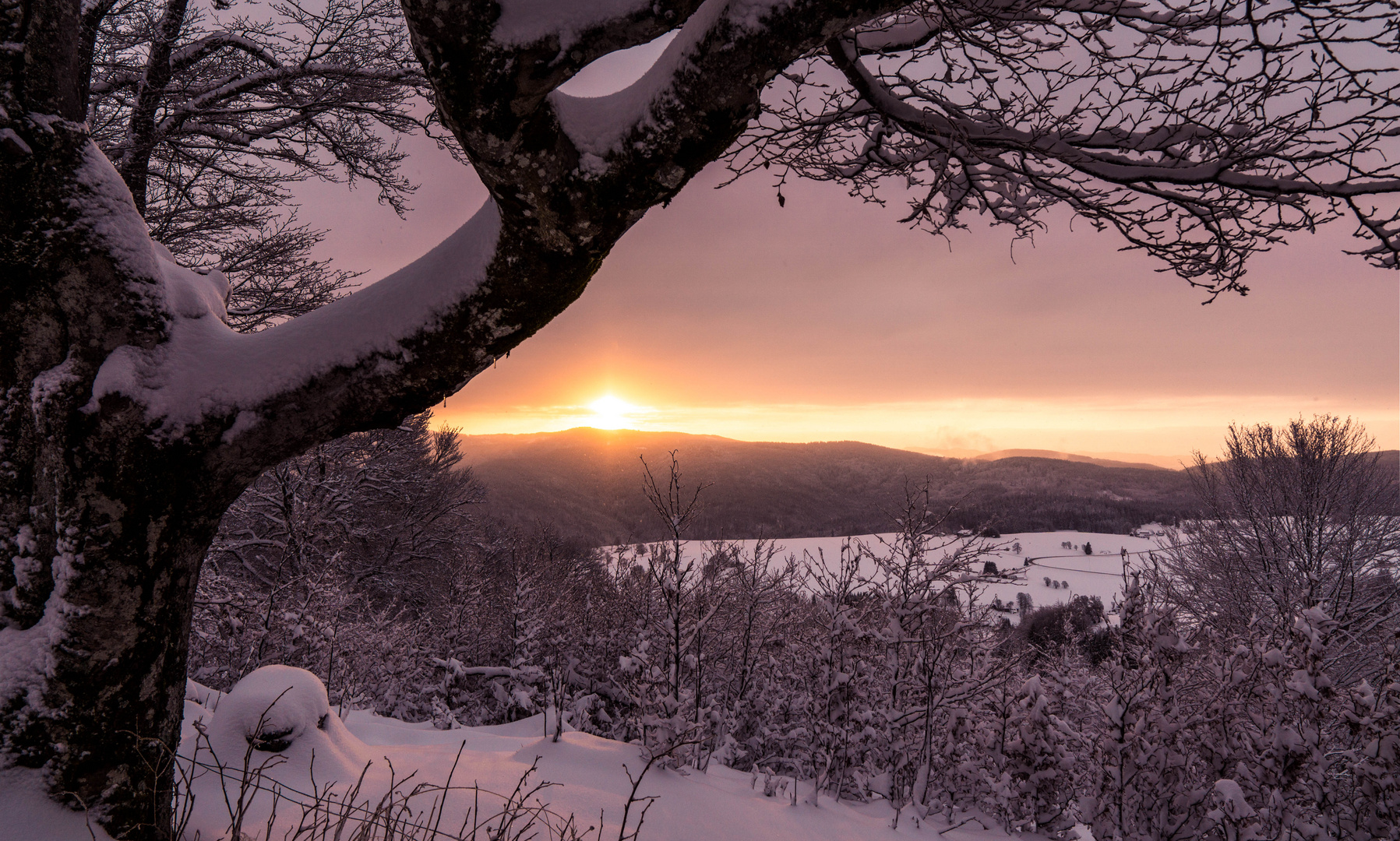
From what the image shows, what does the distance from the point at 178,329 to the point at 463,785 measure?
2.81 metres

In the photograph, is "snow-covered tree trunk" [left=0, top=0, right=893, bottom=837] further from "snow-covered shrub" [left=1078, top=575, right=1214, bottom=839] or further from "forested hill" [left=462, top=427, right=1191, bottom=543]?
"forested hill" [left=462, top=427, right=1191, bottom=543]

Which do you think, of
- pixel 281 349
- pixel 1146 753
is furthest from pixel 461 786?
pixel 1146 753

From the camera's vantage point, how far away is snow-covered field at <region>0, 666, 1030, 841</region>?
2.58m

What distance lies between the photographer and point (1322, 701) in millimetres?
3516

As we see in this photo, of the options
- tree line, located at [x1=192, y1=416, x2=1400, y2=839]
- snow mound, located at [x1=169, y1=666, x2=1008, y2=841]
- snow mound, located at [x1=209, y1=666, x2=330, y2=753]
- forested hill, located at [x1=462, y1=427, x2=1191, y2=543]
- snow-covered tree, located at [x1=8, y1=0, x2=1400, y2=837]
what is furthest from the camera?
forested hill, located at [x1=462, y1=427, x2=1191, y2=543]

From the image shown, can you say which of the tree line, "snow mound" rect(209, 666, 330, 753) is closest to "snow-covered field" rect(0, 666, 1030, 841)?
"snow mound" rect(209, 666, 330, 753)

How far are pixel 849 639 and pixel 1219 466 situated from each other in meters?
18.4

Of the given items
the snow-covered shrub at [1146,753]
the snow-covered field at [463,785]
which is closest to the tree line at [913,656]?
the snow-covered shrub at [1146,753]

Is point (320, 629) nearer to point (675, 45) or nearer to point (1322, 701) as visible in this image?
point (675, 45)

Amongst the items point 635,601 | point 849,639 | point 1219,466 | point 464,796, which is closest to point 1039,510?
point 1219,466

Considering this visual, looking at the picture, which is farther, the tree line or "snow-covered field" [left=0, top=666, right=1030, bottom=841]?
the tree line

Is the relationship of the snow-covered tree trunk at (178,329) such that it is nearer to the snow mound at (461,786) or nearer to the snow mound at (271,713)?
the snow mound at (461,786)

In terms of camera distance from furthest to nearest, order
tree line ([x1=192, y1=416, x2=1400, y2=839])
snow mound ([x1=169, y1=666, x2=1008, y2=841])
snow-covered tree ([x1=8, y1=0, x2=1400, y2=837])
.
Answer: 1. tree line ([x1=192, y1=416, x2=1400, y2=839])
2. snow mound ([x1=169, y1=666, x2=1008, y2=841])
3. snow-covered tree ([x1=8, y1=0, x2=1400, y2=837])

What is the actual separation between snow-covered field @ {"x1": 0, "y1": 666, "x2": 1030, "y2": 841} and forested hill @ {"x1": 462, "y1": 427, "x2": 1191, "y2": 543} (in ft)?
117
